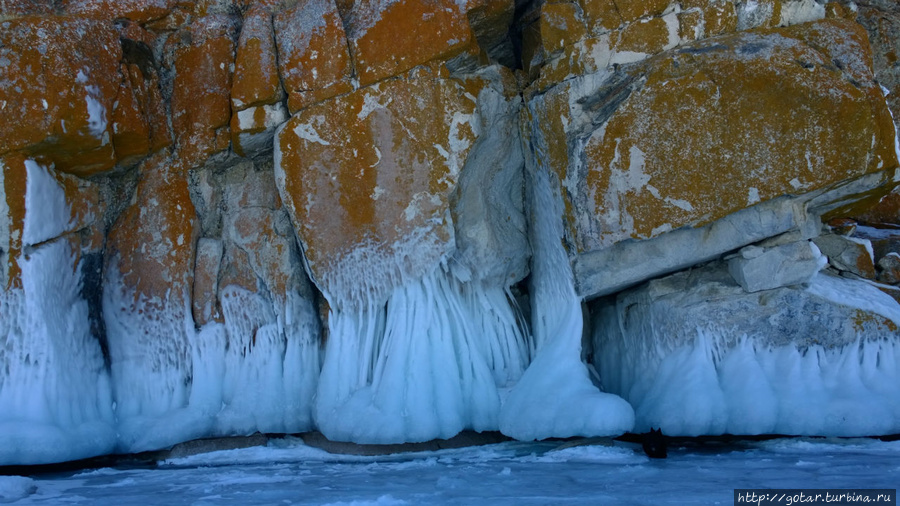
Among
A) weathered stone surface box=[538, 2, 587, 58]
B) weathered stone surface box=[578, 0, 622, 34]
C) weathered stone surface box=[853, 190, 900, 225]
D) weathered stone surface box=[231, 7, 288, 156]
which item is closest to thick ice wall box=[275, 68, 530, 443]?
weathered stone surface box=[231, 7, 288, 156]

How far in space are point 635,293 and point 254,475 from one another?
8.52 ft

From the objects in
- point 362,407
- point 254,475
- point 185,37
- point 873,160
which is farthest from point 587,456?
point 185,37

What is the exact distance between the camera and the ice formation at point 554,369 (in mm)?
4309

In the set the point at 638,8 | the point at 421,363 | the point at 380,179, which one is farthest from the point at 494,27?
the point at 421,363

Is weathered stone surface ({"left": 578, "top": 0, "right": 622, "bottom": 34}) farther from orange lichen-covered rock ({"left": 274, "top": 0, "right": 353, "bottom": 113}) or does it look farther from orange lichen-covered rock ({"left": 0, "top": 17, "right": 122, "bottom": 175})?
orange lichen-covered rock ({"left": 0, "top": 17, "right": 122, "bottom": 175})

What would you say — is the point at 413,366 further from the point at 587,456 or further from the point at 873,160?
the point at 873,160

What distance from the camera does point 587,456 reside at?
412 cm

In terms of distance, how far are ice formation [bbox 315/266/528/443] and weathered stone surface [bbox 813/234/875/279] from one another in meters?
2.06

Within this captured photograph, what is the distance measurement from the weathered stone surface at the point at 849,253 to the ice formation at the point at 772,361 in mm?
199

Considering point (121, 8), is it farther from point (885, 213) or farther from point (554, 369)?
point (885, 213)

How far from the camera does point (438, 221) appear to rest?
4785 millimetres

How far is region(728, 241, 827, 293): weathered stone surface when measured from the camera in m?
4.43

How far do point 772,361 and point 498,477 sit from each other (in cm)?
185

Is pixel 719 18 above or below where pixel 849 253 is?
above
